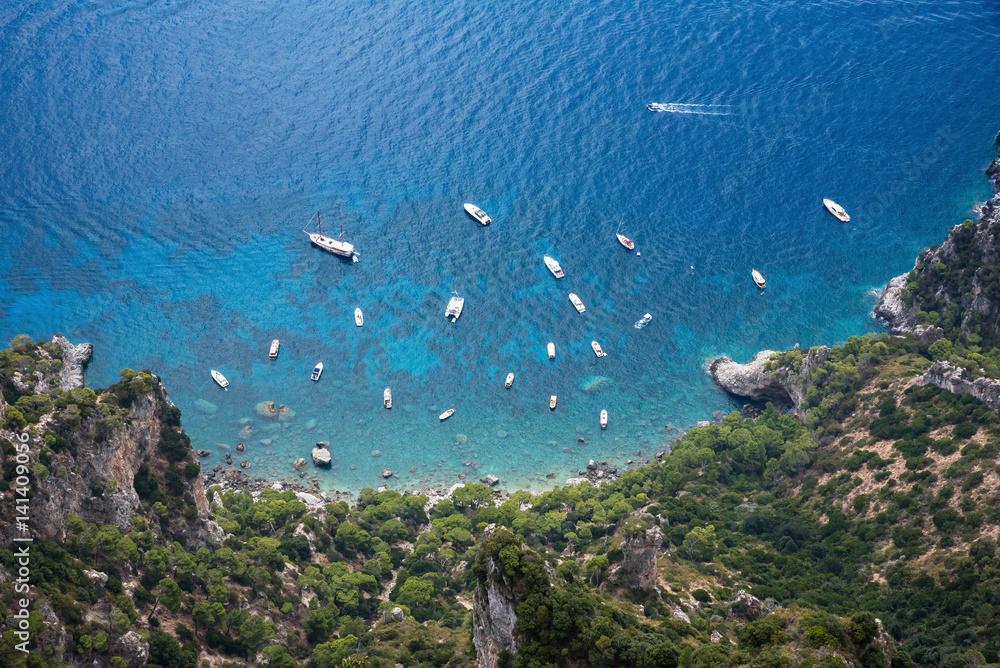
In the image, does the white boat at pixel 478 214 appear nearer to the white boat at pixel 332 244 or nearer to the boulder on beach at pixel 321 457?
the white boat at pixel 332 244

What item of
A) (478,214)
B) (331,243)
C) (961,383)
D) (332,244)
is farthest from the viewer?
(478,214)

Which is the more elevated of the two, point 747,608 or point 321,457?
point 321,457

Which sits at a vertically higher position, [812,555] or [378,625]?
[812,555]

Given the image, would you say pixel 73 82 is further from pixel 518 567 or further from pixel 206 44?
pixel 518 567

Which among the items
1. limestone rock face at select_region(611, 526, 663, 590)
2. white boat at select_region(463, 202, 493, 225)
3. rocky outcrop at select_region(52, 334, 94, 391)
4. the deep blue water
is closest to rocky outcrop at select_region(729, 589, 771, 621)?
limestone rock face at select_region(611, 526, 663, 590)

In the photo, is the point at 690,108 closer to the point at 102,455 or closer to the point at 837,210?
the point at 837,210

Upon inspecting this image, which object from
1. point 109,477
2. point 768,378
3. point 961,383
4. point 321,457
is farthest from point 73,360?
point 961,383

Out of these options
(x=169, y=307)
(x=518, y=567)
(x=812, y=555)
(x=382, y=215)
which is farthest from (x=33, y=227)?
(x=812, y=555)

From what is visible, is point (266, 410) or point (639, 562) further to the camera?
point (266, 410)
